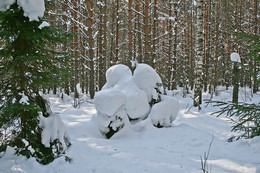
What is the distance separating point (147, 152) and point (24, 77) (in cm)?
302

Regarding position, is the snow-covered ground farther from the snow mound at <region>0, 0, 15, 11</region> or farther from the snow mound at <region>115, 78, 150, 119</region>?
the snow mound at <region>0, 0, 15, 11</region>

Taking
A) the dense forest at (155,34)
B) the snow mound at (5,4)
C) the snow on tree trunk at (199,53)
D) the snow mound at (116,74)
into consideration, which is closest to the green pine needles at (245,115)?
the dense forest at (155,34)

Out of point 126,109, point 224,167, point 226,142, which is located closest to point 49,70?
point 126,109

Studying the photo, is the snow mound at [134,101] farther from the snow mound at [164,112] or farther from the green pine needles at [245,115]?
the green pine needles at [245,115]

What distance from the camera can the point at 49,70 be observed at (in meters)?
3.97

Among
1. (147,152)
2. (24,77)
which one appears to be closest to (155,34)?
(147,152)

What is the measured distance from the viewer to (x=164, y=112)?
21.8ft

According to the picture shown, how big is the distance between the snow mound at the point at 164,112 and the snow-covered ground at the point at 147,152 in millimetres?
321

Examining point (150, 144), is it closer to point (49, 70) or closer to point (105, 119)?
point (105, 119)

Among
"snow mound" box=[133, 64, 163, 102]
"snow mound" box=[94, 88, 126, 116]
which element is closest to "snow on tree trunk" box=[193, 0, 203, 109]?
"snow mound" box=[133, 64, 163, 102]

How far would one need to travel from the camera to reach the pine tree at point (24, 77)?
11.2ft

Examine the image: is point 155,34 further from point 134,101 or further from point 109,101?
point 109,101

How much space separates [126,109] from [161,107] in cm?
116

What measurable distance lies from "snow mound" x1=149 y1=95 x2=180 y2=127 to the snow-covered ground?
0.32m
